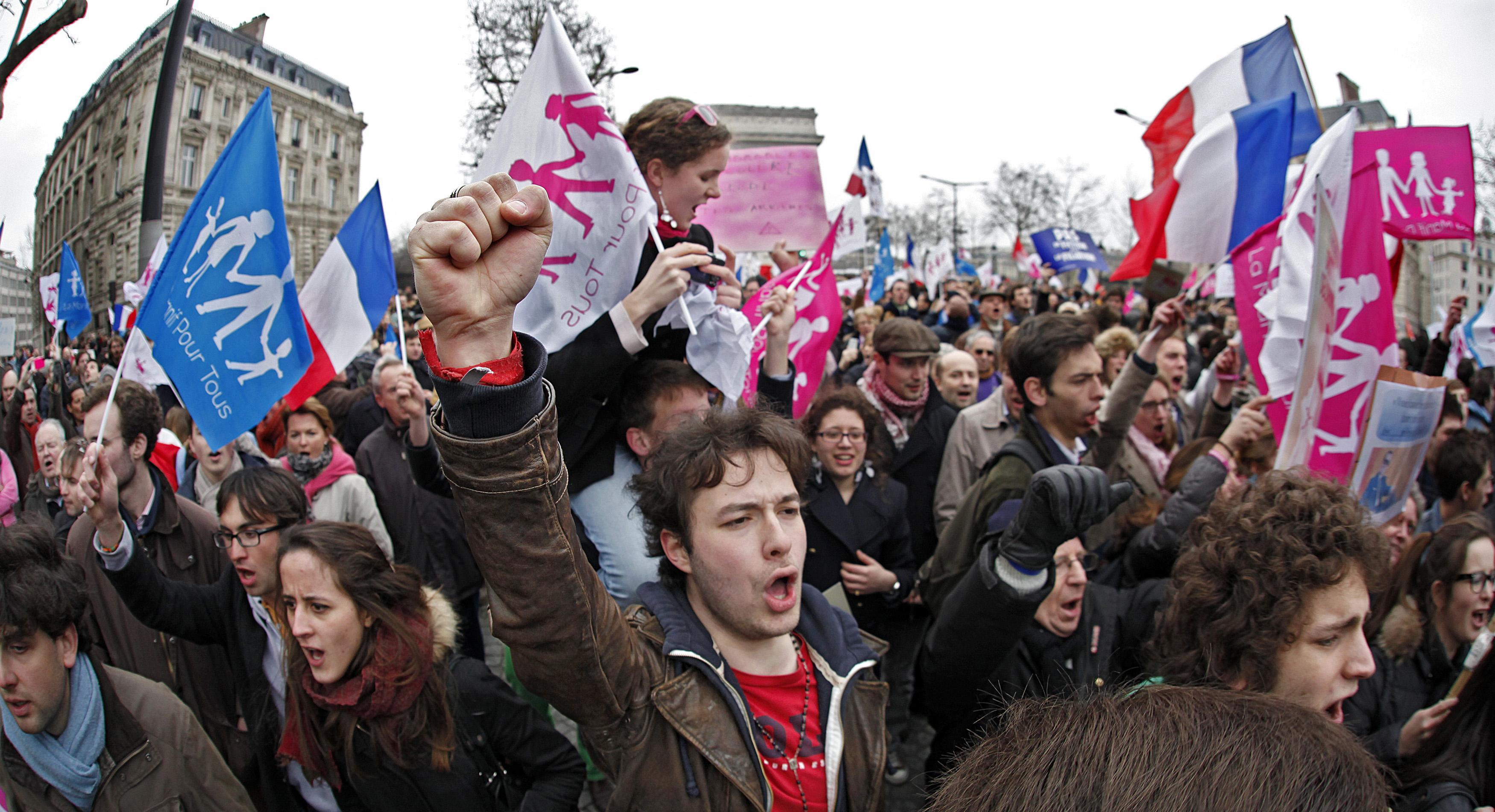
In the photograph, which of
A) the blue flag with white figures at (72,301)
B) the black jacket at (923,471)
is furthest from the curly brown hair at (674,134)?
the blue flag with white figures at (72,301)

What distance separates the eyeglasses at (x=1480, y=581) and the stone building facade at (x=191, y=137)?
4.16m

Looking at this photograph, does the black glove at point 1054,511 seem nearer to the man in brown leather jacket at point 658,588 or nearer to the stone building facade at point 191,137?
the man in brown leather jacket at point 658,588

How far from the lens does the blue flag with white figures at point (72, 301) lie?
6.43 meters

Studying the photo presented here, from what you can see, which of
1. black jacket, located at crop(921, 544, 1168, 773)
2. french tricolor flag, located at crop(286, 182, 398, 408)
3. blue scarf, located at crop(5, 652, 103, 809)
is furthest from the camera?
french tricolor flag, located at crop(286, 182, 398, 408)

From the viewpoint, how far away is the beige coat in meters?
2.07

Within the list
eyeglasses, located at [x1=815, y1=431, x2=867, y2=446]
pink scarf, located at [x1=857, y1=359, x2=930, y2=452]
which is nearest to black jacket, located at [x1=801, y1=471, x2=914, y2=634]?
eyeglasses, located at [x1=815, y1=431, x2=867, y2=446]

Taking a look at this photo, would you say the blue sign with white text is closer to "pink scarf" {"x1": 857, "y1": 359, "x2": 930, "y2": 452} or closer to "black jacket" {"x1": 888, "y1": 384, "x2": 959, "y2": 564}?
"pink scarf" {"x1": 857, "y1": 359, "x2": 930, "y2": 452}

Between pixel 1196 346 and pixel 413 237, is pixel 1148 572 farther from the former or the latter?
pixel 1196 346

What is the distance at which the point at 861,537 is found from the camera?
3.71 meters

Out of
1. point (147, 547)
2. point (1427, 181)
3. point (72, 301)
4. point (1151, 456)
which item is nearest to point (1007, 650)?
point (1151, 456)

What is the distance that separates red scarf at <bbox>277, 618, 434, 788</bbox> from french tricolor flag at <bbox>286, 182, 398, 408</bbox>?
2025 mm

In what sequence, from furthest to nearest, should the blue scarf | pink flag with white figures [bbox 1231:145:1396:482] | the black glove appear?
pink flag with white figures [bbox 1231:145:1396:482] → the blue scarf → the black glove

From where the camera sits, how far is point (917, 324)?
182 inches

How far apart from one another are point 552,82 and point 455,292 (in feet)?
5.98
